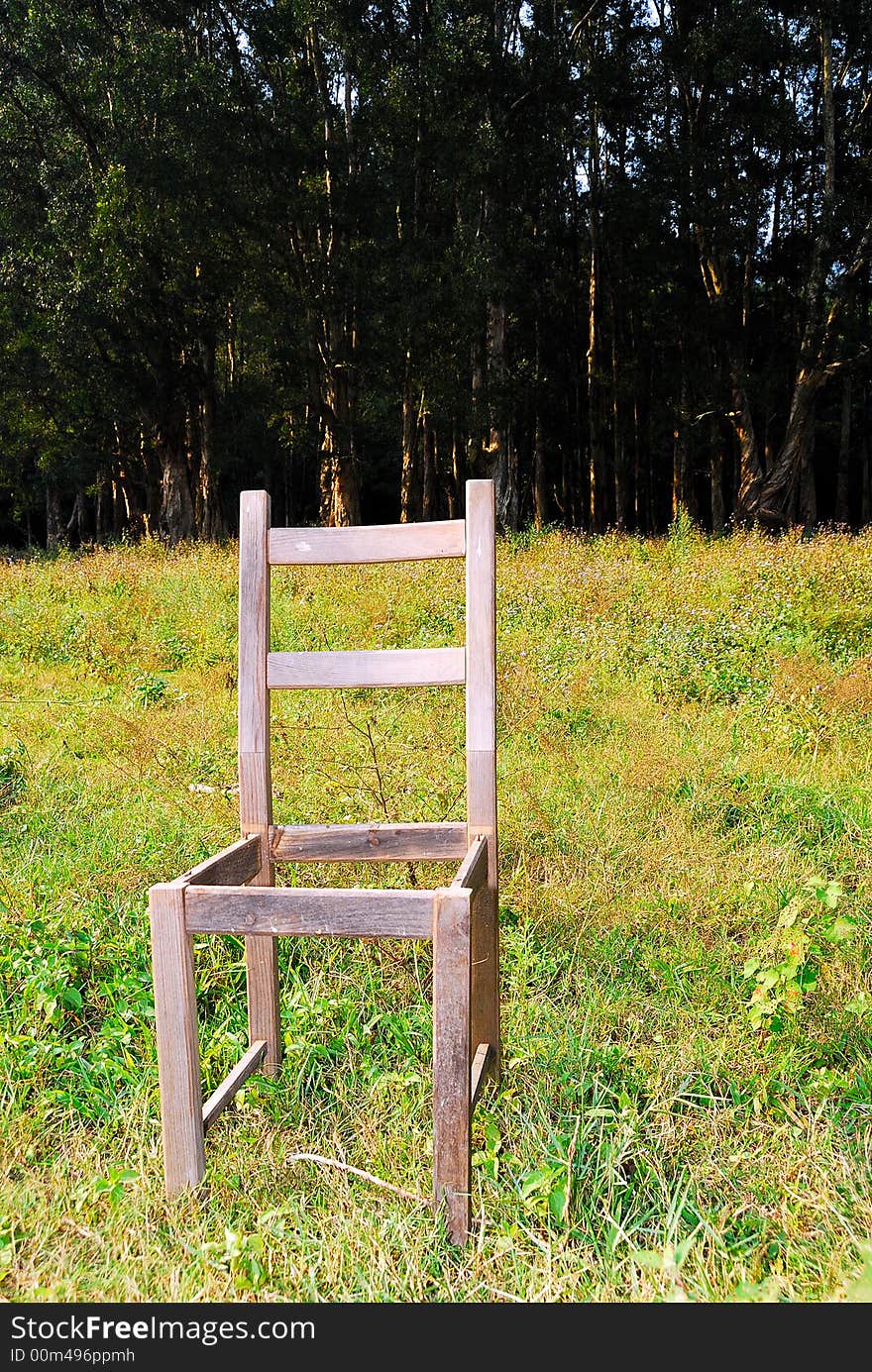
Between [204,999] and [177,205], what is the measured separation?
608 inches

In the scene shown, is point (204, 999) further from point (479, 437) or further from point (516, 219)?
point (516, 219)

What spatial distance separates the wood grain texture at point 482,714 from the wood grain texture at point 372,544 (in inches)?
2.4

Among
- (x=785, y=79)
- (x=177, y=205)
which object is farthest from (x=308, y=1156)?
(x=785, y=79)

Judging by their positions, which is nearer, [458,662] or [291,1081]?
[458,662]

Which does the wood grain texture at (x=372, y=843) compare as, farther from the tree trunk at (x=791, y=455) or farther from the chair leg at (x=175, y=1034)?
the tree trunk at (x=791, y=455)

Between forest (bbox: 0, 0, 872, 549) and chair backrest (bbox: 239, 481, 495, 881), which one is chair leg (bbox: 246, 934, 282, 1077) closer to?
chair backrest (bbox: 239, 481, 495, 881)

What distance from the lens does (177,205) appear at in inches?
592

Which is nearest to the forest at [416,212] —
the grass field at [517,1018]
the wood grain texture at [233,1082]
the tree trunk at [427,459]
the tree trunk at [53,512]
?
the tree trunk at [427,459]

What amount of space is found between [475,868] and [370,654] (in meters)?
0.59

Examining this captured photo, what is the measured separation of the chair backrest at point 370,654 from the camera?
221 cm

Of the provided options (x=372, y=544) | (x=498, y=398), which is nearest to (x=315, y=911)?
(x=372, y=544)

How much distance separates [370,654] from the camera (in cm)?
228

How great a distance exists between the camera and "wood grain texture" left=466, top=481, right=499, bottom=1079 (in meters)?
2.20

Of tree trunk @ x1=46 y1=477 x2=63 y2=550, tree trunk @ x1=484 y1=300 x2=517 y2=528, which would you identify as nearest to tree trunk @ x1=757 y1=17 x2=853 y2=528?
tree trunk @ x1=484 y1=300 x2=517 y2=528
